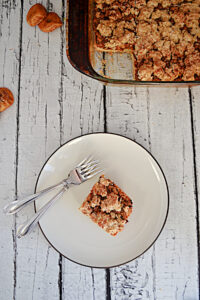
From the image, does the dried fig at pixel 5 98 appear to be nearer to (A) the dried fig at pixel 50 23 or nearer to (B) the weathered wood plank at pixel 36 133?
(B) the weathered wood plank at pixel 36 133

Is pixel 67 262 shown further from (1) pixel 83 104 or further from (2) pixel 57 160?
(1) pixel 83 104

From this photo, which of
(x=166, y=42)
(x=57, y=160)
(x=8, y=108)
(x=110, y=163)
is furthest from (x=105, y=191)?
(x=166, y=42)

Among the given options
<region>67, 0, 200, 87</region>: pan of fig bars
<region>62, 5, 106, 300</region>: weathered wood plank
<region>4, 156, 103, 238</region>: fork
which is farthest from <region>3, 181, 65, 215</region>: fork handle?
<region>67, 0, 200, 87</region>: pan of fig bars

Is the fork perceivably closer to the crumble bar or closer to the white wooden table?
the white wooden table

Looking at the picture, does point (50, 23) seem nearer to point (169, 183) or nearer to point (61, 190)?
point (61, 190)

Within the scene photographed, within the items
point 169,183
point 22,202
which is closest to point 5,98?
point 22,202
